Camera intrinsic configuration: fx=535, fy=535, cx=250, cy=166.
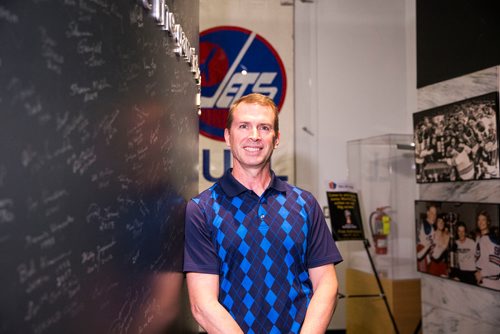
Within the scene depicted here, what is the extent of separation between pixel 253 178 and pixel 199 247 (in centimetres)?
35

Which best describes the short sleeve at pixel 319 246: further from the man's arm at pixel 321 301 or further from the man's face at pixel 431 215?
the man's face at pixel 431 215

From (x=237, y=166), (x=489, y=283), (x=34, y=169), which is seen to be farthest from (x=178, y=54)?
(x=489, y=283)

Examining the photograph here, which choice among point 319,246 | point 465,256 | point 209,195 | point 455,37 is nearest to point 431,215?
point 465,256

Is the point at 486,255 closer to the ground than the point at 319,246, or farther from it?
closer to the ground

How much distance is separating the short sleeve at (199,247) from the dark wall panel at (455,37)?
2.44 m

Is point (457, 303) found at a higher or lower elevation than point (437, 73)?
lower

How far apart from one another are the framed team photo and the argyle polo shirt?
173 centimetres

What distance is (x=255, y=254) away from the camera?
1981mm

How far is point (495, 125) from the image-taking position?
133 inches

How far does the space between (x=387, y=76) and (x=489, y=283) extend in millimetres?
2829

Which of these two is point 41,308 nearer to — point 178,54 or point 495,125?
point 178,54
